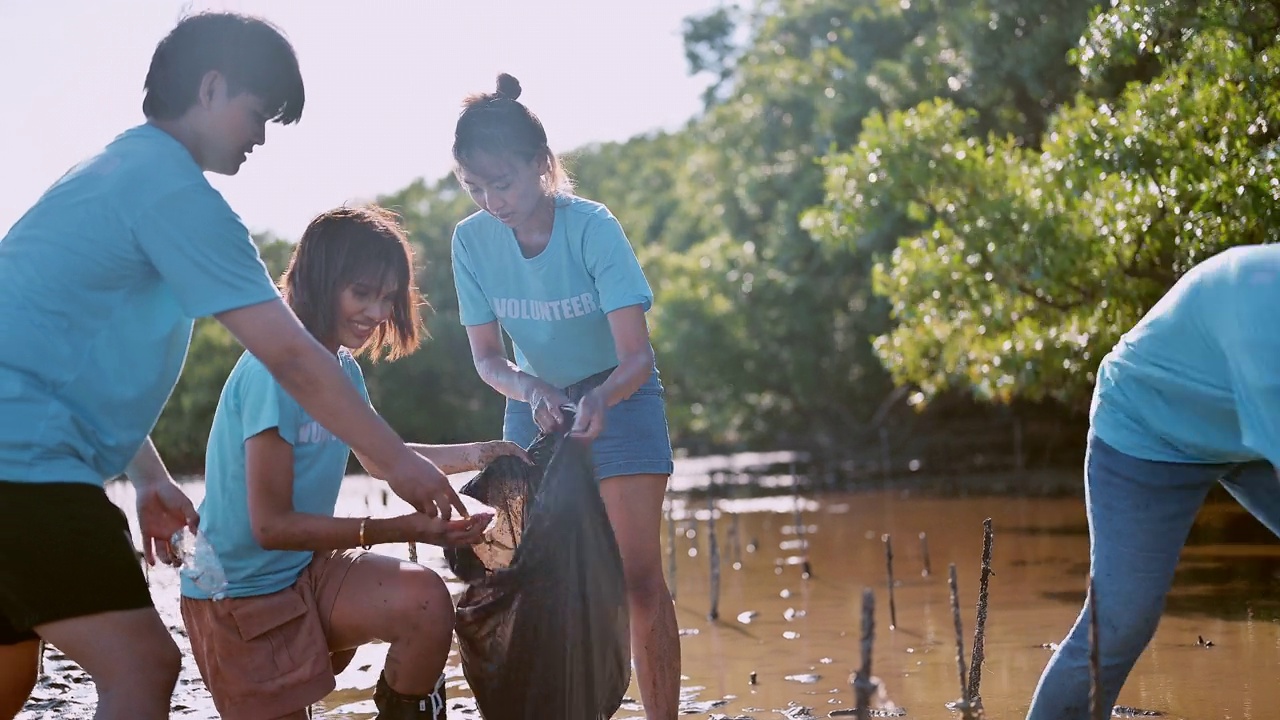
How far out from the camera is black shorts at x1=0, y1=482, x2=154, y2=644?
279 cm

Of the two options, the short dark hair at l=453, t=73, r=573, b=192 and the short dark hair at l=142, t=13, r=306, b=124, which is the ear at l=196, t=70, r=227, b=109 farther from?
the short dark hair at l=453, t=73, r=573, b=192

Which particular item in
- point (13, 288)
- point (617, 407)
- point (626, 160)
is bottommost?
point (617, 407)

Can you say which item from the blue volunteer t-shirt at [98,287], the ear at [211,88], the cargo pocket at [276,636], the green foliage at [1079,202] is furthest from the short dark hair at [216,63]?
the green foliage at [1079,202]

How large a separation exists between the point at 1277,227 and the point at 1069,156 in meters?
2.22

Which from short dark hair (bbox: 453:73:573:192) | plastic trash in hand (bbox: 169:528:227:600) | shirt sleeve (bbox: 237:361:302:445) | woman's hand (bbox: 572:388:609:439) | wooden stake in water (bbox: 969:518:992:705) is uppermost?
short dark hair (bbox: 453:73:573:192)

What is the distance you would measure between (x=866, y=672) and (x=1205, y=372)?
1.00 metres

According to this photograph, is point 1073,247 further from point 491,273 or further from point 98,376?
point 98,376

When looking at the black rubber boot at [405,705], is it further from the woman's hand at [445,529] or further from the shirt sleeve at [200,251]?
the shirt sleeve at [200,251]

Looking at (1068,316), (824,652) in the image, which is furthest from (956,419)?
(824,652)

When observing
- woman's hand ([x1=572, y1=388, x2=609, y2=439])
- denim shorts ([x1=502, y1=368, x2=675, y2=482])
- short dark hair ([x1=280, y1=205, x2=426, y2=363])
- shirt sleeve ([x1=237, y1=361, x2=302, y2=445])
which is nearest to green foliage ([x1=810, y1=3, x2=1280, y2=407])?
denim shorts ([x1=502, y1=368, x2=675, y2=482])

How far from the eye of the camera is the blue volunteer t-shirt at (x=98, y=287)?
284cm

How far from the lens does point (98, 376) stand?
292 cm

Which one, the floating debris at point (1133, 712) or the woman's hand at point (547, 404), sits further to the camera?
the floating debris at point (1133, 712)

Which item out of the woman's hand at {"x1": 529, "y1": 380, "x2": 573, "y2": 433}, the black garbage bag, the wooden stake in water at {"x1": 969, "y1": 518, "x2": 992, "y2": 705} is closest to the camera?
the black garbage bag
